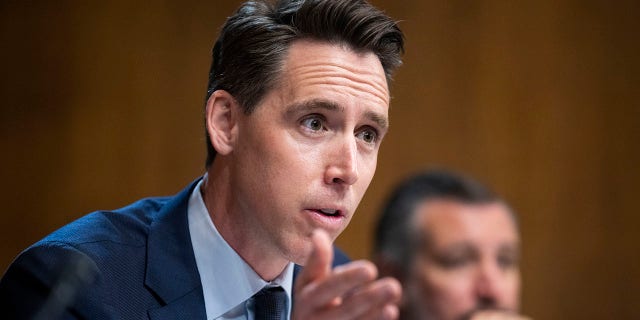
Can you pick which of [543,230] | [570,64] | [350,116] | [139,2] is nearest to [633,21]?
[570,64]

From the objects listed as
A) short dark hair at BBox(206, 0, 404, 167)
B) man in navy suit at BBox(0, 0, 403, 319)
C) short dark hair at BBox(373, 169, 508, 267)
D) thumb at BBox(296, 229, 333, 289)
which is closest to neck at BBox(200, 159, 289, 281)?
man in navy suit at BBox(0, 0, 403, 319)

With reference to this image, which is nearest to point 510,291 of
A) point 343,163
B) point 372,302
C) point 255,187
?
point 372,302

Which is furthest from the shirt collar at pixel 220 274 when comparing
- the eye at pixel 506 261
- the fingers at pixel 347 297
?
the eye at pixel 506 261

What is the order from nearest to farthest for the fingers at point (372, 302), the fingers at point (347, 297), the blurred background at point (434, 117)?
the fingers at point (372, 302)
the fingers at point (347, 297)
the blurred background at point (434, 117)

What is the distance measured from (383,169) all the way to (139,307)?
2.28 m

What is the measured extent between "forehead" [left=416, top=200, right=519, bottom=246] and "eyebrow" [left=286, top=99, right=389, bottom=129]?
1056mm

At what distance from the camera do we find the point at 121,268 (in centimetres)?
197

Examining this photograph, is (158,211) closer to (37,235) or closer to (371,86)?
(371,86)

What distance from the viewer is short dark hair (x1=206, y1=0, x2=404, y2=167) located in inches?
82.7

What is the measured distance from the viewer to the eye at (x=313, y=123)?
196 cm

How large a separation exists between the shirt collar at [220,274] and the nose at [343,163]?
37 centimetres

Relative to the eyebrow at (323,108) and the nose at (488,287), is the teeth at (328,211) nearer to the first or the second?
the eyebrow at (323,108)

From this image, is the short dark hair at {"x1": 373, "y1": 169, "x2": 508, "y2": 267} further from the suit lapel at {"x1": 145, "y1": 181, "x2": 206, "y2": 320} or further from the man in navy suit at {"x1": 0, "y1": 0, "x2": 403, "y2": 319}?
the suit lapel at {"x1": 145, "y1": 181, "x2": 206, "y2": 320}

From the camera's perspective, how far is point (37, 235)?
3818 millimetres
